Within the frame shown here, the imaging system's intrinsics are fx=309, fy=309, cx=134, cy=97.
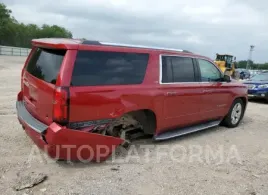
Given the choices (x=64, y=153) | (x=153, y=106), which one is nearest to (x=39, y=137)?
(x=64, y=153)

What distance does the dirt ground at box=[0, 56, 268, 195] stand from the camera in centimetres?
406

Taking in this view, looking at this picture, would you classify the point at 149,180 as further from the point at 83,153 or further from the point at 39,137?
the point at 39,137

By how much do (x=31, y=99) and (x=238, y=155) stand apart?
3721mm

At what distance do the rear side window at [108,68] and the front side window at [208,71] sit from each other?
174 cm

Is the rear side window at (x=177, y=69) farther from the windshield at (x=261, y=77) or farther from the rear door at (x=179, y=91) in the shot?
the windshield at (x=261, y=77)

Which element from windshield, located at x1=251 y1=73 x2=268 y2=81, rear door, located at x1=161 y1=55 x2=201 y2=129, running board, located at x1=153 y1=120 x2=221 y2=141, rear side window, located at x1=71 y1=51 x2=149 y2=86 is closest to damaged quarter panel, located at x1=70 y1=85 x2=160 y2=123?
rear side window, located at x1=71 y1=51 x2=149 y2=86

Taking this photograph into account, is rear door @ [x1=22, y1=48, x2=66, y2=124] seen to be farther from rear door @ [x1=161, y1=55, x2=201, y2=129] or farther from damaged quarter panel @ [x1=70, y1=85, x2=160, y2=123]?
rear door @ [x1=161, y1=55, x2=201, y2=129]

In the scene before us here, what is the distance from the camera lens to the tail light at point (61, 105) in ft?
13.4

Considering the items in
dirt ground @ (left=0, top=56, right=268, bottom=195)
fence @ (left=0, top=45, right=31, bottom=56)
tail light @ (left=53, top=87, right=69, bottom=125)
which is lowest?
dirt ground @ (left=0, top=56, right=268, bottom=195)

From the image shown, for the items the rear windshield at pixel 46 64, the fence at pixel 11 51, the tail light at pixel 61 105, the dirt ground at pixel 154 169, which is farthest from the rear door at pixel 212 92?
the fence at pixel 11 51

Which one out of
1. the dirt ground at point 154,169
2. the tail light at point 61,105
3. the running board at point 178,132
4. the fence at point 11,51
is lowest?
the dirt ground at point 154,169

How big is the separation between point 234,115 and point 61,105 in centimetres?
509

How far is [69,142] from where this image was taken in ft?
13.8

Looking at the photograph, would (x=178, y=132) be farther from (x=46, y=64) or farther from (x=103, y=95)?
(x=46, y=64)
